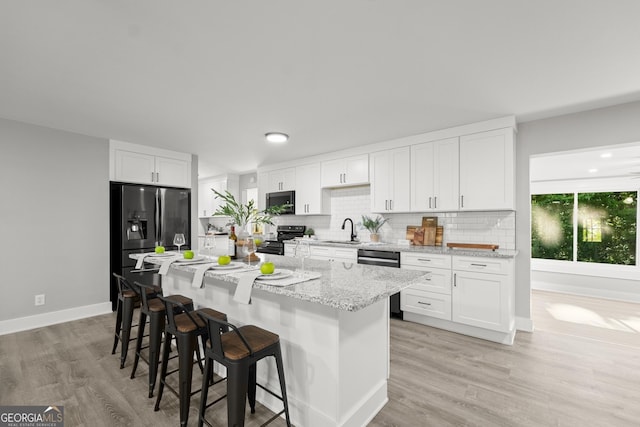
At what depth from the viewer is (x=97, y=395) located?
7.13 feet

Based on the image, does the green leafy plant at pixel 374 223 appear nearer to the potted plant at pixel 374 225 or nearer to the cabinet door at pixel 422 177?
the potted plant at pixel 374 225

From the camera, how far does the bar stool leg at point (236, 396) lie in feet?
4.75

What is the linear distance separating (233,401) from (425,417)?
1300 mm

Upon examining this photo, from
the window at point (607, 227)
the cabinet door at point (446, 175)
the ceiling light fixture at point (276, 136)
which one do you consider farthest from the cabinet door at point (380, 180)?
the window at point (607, 227)

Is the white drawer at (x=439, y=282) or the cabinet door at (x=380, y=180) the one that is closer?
the white drawer at (x=439, y=282)

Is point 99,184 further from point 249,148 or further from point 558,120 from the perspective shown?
point 558,120

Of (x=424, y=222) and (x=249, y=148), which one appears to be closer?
(x=424, y=222)

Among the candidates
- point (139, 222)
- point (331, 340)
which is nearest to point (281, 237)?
point (139, 222)

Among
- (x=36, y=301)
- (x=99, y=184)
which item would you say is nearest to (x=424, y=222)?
(x=99, y=184)

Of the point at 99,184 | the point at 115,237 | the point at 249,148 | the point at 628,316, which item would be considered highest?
the point at 249,148

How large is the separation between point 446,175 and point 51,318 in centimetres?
541

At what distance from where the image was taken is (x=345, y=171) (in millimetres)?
4855

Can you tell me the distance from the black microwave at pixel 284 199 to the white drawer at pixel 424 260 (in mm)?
2428

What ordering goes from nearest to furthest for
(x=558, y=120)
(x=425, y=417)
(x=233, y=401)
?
(x=233, y=401), (x=425, y=417), (x=558, y=120)
